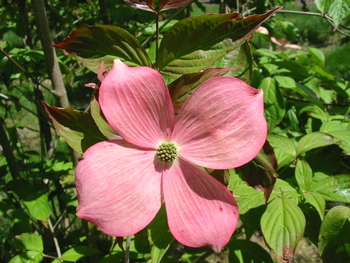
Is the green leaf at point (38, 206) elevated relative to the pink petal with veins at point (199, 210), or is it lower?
lower

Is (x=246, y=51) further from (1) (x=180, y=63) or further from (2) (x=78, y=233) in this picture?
(2) (x=78, y=233)

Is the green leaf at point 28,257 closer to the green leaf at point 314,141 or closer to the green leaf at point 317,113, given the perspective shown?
the green leaf at point 314,141

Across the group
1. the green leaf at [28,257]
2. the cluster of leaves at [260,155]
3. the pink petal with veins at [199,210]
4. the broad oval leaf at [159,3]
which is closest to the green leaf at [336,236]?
the cluster of leaves at [260,155]

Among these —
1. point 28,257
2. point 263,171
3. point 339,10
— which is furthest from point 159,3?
point 28,257

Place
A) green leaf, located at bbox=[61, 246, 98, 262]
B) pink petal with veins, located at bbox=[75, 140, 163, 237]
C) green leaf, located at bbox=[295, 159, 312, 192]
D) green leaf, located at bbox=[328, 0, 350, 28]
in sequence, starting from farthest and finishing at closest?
green leaf, located at bbox=[61, 246, 98, 262], green leaf, located at bbox=[328, 0, 350, 28], green leaf, located at bbox=[295, 159, 312, 192], pink petal with veins, located at bbox=[75, 140, 163, 237]

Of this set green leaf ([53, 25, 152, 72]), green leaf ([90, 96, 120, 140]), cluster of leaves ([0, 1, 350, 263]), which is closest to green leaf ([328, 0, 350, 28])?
cluster of leaves ([0, 1, 350, 263])

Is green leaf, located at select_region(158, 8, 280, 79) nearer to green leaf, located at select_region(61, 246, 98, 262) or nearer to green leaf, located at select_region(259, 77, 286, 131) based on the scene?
green leaf, located at select_region(259, 77, 286, 131)
